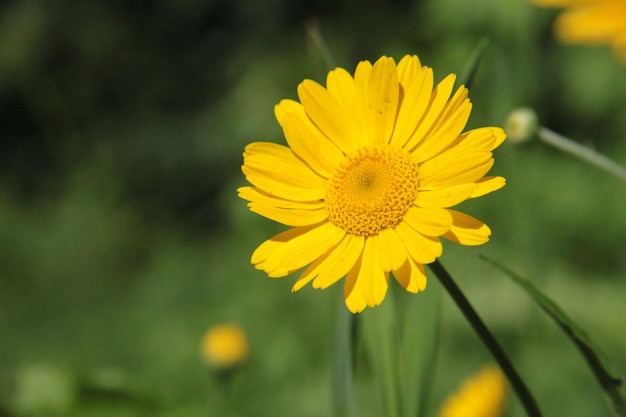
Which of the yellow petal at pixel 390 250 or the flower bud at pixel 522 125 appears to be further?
the flower bud at pixel 522 125

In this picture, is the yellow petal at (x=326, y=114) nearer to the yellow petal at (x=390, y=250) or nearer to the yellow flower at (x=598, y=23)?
the yellow petal at (x=390, y=250)

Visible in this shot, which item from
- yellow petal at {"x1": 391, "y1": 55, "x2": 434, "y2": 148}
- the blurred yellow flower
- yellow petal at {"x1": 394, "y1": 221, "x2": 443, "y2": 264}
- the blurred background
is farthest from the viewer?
the blurred background

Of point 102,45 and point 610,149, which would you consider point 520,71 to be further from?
point 102,45

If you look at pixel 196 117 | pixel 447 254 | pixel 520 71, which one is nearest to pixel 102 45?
pixel 196 117

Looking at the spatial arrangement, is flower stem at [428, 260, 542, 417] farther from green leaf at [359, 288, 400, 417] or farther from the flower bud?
the flower bud

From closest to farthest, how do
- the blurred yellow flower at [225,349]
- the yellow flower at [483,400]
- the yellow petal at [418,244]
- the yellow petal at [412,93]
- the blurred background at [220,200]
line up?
the yellow petal at [418,244], the yellow petal at [412,93], the yellow flower at [483,400], the blurred yellow flower at [225,349], the blurred background at [220,200]

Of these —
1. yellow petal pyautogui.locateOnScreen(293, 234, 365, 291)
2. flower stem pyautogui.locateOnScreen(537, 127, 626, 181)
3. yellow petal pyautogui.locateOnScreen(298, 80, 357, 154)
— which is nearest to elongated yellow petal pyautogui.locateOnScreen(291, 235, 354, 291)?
yellow petal pyautogui.locateOnScreen(293, 234, 365, 291)

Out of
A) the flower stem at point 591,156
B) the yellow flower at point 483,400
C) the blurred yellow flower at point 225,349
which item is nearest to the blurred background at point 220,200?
the blurred yellow flower at point 225,349
